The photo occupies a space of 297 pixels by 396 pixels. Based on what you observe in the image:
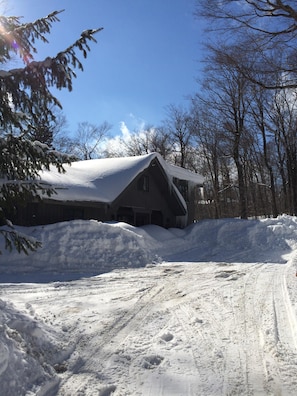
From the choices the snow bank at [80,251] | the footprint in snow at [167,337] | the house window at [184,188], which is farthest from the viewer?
the house window at [184,188]

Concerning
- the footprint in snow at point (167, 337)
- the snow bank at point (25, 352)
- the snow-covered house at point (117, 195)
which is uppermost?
the snow-covered house at point (117, 195)

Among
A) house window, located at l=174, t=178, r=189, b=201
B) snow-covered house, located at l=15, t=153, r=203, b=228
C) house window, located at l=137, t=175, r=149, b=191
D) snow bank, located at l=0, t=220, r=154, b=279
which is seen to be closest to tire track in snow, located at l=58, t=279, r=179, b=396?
snow bank, located at l=0, t=220, r=154, b=279

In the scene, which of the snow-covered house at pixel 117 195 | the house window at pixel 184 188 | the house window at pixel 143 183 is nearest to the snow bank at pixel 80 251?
the snow-covered house at pixel 117 195

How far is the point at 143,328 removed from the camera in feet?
18.6

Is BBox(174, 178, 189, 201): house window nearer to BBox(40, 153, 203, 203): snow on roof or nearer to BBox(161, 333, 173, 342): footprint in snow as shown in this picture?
BBox(40, 153, 203, 203): snow on roof

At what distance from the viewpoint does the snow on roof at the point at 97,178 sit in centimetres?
1651

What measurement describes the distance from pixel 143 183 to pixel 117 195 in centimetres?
431

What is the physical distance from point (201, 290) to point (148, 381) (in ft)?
15.3

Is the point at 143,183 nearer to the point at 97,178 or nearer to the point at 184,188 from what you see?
the point at 97,178

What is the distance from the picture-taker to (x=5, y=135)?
5.45m

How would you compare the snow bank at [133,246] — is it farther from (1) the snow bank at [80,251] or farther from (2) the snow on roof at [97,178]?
(2) the snow on roof at [97,178]

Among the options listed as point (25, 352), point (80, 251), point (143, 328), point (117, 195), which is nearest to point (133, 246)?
point (80, 251)

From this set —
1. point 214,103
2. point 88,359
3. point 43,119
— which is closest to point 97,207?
point 43,119

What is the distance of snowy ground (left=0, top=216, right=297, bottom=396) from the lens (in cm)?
387
